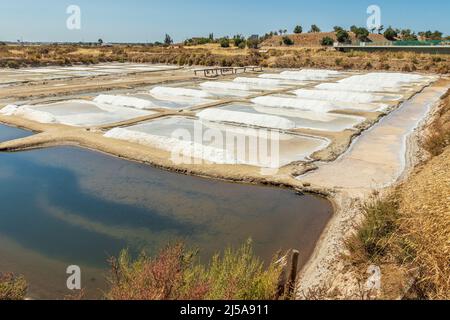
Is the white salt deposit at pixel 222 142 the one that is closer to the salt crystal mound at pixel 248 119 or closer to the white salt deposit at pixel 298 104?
the salt crystal mound at pixel 248 119

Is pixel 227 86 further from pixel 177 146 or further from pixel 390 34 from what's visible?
pixel 390 34

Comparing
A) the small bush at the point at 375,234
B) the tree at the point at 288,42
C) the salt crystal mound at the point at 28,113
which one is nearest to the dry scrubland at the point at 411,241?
the small bush at the point at 375,234

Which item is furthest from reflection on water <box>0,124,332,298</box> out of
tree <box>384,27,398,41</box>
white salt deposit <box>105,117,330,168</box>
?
tree <box>384,27,398,41</box>

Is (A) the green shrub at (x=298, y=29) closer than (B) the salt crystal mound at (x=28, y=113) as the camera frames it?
No

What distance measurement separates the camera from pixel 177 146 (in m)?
13.0

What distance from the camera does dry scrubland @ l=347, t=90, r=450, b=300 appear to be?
4.57m

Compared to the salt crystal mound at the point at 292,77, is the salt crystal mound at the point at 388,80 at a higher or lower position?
lower

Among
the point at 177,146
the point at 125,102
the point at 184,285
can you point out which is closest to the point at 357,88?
the point at 125,102

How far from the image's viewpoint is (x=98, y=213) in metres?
8.94

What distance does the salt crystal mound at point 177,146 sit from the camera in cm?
1198

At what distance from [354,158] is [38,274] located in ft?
Result: 30.9

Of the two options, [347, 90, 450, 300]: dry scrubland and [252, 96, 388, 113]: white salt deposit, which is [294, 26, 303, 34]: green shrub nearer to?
[252, 96, 388, 113]: white salt deposit

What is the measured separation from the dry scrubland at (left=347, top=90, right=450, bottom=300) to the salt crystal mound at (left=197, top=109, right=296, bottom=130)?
9463 millimetres

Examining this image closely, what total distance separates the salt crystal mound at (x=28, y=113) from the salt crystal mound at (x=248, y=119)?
672 centimetres
